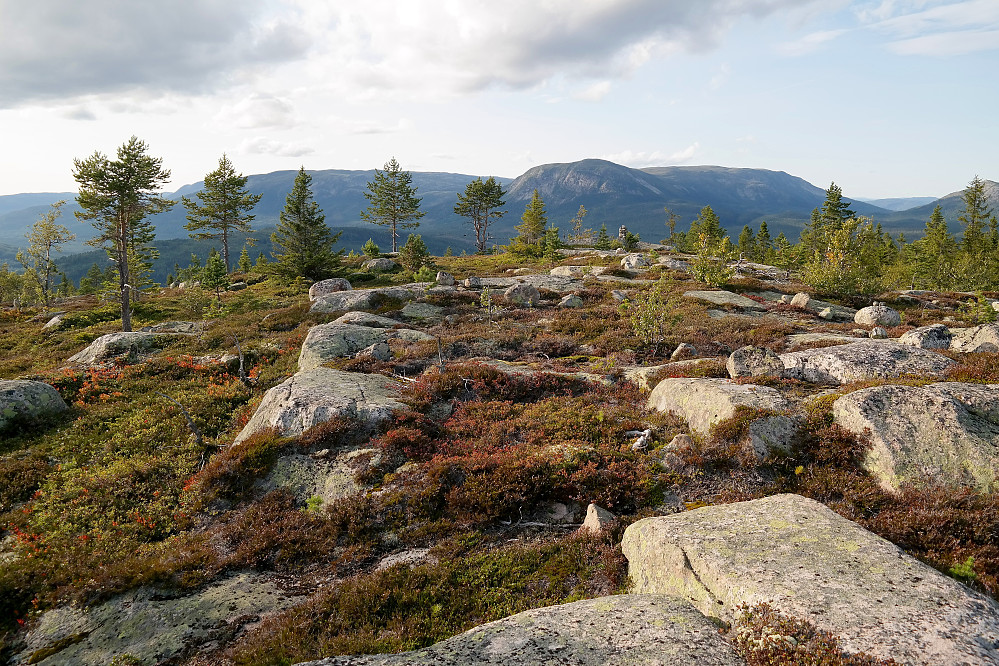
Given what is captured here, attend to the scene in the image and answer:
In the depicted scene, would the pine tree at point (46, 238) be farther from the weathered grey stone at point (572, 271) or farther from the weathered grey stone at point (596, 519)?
the weathered grey stone at point (596, 519)

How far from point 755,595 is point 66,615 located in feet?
37.2

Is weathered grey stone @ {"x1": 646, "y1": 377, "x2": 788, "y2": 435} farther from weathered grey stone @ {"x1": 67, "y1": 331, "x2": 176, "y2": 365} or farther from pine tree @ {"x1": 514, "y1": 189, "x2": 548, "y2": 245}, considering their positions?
pine tree @ {"x1": 514, "y1": 189, "x2": 548, "y2": 245}

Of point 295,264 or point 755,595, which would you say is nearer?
point 755,595

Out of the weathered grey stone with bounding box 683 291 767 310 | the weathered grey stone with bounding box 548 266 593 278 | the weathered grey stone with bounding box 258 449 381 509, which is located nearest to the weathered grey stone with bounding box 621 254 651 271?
the weathered grey stone with bounding box 548 266 593 278

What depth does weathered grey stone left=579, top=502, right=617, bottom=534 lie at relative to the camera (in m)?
9.26

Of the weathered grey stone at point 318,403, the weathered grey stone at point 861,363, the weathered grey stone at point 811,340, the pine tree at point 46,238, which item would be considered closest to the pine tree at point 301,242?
the pine tree at point 46,238

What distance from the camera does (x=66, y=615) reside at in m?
8.25

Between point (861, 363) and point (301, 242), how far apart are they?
4898 cm

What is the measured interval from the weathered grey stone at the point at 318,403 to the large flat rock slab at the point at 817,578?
336 inches

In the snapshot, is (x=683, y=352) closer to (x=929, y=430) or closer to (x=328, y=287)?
(x=929, y=430)

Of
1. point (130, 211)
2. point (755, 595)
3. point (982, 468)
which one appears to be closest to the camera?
point (755, 595)

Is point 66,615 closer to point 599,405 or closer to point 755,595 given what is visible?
point 755,595

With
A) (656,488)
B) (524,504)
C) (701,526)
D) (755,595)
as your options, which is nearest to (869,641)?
(755,595)

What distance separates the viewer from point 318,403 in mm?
13898
